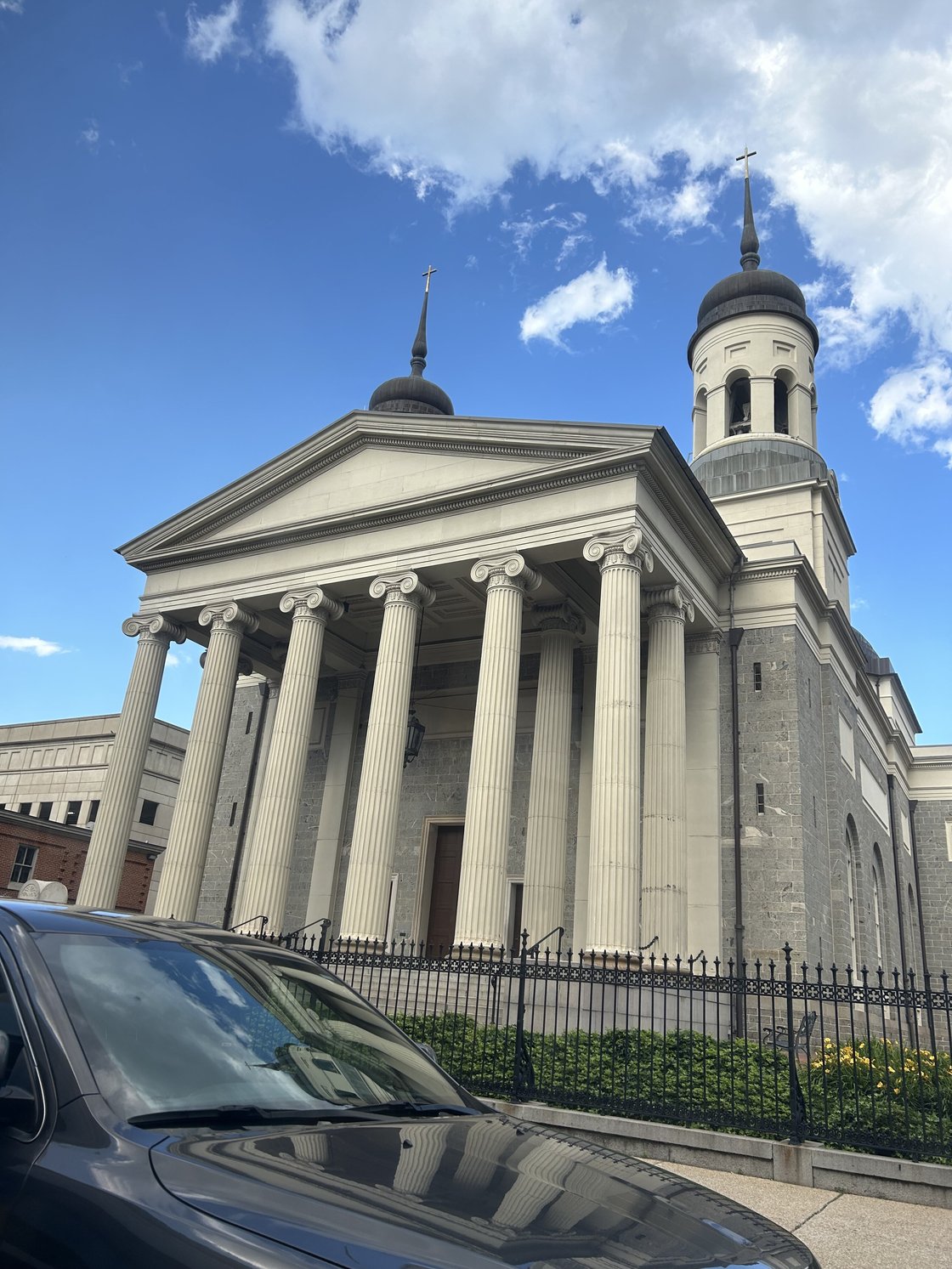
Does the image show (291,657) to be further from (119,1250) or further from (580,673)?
(119,1250)

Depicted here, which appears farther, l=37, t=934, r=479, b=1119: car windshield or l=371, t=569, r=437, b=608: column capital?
l=371, t=569, r=437, b=608: column capital

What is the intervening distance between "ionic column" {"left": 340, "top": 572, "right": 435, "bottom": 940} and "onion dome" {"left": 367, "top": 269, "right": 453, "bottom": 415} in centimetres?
1615

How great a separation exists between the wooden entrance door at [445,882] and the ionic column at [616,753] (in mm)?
7742

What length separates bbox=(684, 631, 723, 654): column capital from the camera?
72.5 ft

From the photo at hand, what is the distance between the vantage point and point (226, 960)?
3.78 meters

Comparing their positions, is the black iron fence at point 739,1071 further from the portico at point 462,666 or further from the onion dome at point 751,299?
the onion dome at point 751,299

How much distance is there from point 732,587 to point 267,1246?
71.7 feet

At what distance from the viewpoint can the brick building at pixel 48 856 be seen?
34375 mm

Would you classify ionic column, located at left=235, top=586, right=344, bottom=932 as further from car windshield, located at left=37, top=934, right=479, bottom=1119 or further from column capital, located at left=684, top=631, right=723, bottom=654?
car windshield, located at left=37, top=934, right=479, bottom=1119

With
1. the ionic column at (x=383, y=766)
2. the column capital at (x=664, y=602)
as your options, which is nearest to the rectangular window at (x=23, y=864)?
the ionic column at (x=383, y=766)

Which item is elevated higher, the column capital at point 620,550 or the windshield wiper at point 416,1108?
the column capital at point 620,550

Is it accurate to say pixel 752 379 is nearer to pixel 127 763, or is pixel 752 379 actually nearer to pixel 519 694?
pixel 519 694

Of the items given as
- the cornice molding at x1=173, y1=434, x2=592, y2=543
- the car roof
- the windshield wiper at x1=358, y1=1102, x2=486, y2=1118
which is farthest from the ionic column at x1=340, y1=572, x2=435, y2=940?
the windshield wiper at x1=358, y1=1102, x2=486, y2=1118

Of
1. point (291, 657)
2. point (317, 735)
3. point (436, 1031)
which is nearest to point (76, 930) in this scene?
point (436, 1031)
